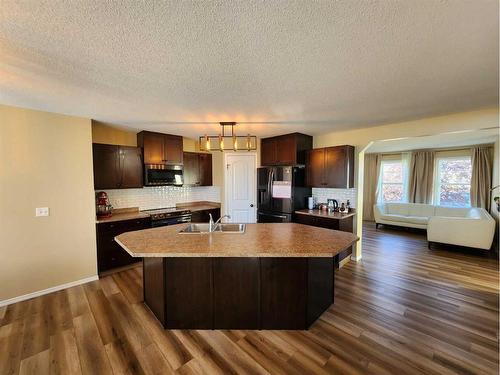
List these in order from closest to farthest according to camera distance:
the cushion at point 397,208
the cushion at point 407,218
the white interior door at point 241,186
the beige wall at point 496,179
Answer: the beige wall at point 496,179 → the white interior door at point 241,186 → the cushion at point 407,218 → the cushion at point 397,208

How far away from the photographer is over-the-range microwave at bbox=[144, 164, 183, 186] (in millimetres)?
4102

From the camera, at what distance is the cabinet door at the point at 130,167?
3834 mm

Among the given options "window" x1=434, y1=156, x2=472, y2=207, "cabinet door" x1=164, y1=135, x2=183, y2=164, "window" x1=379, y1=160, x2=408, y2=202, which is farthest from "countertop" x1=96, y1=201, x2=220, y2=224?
"window" x1=434, y1=156, x2=472, y2=207

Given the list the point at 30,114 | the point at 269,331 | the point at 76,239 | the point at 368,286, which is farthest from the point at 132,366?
the point at 30,114

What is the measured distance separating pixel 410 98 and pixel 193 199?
173 inches

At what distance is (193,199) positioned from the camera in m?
5.22

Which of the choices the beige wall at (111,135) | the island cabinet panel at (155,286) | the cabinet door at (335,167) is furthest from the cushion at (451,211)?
the beige wall at (111,135)

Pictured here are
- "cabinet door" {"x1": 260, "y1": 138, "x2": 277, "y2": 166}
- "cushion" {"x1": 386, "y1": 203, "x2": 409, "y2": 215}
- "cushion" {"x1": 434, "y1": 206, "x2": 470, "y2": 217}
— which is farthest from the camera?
"cushion" {"x1": 386, "y1": 203, "x2": 409, "y2": 215}

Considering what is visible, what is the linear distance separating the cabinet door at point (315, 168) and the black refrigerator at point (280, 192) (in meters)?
0.14

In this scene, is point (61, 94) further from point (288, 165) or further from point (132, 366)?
point (288, 165)

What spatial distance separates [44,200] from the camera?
2873 millimetres

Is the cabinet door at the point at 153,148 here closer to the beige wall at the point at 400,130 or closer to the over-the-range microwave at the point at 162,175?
the over-the-range microwave at the point at 162,175

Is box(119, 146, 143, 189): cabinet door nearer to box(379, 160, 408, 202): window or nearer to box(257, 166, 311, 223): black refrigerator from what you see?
box(257, 166, 311, 223): black refrigerator

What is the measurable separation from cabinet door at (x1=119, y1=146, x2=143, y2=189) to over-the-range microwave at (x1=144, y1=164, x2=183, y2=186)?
0.13 metres
